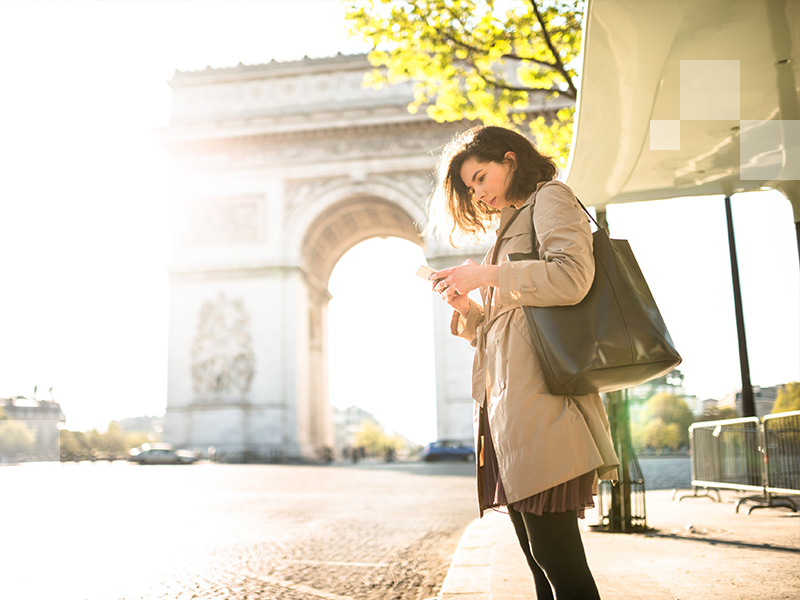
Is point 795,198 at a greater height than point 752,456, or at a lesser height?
greater

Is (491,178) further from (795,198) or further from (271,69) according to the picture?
(271,69)

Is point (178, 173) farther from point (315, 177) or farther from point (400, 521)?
point (400, 521)

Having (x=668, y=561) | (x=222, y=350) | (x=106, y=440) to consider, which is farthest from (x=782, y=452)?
(x=106, y=440)

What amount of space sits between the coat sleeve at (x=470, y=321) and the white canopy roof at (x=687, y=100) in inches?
41.4

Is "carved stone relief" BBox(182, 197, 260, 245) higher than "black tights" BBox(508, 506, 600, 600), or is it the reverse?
"carved stone relief" BBox(182, 197, 260, 245)

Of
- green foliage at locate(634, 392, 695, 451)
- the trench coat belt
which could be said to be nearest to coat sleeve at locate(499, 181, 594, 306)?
the trench coat belt

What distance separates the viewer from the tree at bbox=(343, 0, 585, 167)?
7.87 meters

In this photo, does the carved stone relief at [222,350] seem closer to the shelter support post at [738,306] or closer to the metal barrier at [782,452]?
the metal barrier at [782,452]

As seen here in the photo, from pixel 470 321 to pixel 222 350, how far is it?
1006 inches

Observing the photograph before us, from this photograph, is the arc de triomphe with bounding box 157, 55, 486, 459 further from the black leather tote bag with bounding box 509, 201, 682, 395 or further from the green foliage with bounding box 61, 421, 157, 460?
the green foliage with bounding box 61, 421, 157, 460

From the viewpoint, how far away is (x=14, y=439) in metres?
72.5

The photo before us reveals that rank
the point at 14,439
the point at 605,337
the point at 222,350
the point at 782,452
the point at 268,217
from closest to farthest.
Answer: the point at 605,337, the point at 782,452, the point at 222,350, the point at 268,217, the point at 14,439

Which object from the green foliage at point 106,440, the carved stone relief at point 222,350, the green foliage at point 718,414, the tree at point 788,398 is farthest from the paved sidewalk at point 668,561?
the green foliage at point 106,440

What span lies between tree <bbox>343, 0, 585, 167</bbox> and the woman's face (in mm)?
5446
